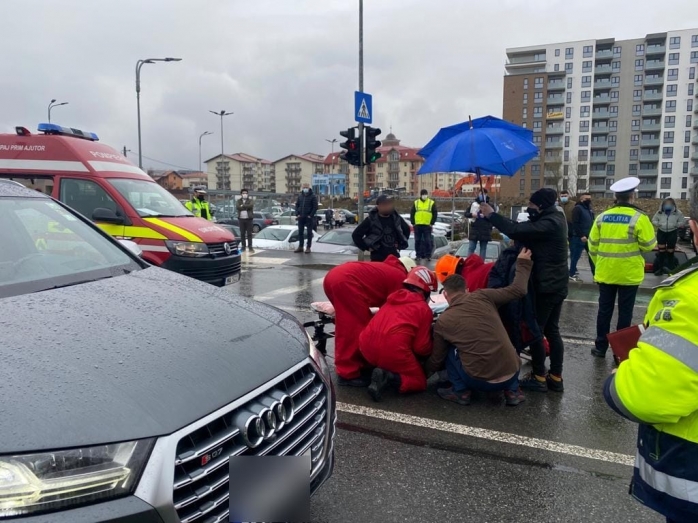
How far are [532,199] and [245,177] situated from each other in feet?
460

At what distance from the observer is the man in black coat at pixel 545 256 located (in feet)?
16.1

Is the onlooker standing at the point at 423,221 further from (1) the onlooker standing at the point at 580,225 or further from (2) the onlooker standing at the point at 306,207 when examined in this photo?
(1) the onlooker standing at the point at 580,225

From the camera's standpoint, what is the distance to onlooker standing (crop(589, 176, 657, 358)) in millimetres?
5855

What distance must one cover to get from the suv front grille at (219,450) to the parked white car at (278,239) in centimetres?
1727

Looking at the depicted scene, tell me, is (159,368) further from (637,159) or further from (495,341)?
(637,159)

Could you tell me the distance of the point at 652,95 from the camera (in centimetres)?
8812

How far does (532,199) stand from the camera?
16.3 feet

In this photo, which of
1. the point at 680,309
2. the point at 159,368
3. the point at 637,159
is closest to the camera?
the point at 680,309

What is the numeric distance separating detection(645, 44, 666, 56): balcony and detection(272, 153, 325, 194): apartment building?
73686mm

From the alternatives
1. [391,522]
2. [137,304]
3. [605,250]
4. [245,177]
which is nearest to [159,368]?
[137,304]

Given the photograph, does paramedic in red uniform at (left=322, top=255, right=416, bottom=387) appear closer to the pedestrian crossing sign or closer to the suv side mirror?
the suv side mirror

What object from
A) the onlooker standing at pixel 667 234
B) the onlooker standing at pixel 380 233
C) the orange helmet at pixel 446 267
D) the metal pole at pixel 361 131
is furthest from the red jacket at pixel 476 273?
the onlooker standing at pixel 667 234

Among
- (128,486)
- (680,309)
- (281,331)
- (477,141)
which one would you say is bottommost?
(128,486)

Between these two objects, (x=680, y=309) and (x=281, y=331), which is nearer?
(x=680, y=309)
